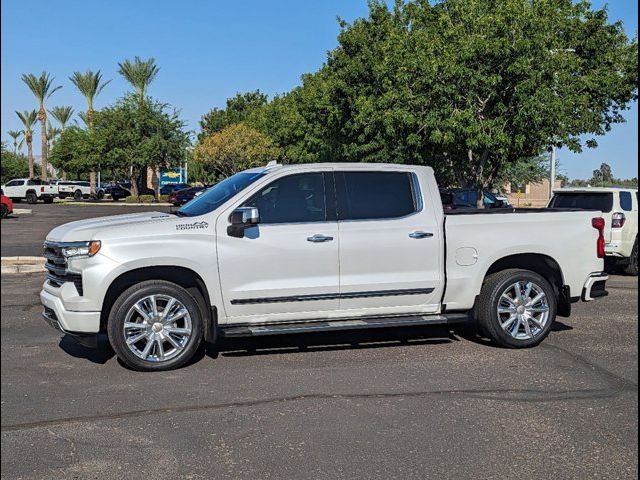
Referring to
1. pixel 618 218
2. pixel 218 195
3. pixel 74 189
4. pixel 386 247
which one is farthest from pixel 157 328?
pixel 74 189

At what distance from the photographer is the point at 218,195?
266 inches

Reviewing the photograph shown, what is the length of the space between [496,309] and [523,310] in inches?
13.3

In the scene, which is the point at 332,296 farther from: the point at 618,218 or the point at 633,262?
the point at 633,262

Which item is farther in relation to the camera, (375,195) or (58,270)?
(375,195)

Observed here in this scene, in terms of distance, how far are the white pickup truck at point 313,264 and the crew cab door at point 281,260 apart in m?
0.01

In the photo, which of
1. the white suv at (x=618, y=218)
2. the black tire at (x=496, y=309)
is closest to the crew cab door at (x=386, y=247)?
the black tire at (x=496, y=309)

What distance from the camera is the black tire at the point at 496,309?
6.84 metres

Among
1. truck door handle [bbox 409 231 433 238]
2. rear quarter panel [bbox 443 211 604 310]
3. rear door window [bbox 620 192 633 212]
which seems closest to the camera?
A: truck door handle [bbox 409 231 433 238]

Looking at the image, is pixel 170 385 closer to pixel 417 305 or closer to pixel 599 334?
pixel 417 305

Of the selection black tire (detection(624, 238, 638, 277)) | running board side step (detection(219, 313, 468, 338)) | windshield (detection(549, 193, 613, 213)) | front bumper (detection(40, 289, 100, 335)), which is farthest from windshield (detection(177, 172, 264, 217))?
black tire (detection(624, 238, 638, 277))

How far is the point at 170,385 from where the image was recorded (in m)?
5.61

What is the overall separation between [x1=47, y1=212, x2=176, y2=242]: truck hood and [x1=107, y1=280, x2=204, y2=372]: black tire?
0.56 meters

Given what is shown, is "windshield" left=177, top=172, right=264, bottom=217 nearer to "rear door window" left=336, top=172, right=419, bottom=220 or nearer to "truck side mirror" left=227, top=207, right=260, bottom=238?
"truck side mirror" left=227, top=207, right=260, bottom=238

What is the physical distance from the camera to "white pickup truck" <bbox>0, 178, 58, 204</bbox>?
47.8m
